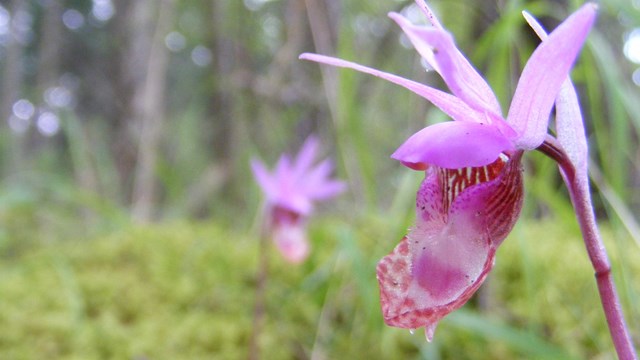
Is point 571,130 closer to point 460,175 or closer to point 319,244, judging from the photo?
point 460,175

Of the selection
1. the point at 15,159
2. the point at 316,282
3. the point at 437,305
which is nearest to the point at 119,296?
the point at 316,282

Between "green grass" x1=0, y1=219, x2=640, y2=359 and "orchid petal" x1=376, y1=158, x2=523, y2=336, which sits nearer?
"orchid petal" x1=376, y1=158, x2=523, y2=336

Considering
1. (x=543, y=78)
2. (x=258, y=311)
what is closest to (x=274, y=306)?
(x=258, y=311)

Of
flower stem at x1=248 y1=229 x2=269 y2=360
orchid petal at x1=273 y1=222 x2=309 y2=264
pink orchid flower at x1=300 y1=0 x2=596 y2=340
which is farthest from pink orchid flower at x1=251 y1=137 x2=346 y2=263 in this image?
pink orchid flower at x1=300 y1=0 x2=596 y2=340

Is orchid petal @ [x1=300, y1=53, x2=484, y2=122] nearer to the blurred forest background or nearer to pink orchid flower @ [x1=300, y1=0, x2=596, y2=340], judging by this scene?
pink orchid flower @ [x1=300, y1=0, x2=596, y2=340]

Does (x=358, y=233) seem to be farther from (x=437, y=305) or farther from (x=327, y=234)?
(x=437, y=305)
